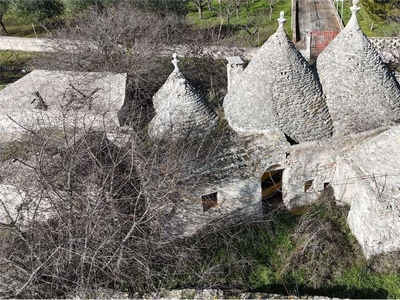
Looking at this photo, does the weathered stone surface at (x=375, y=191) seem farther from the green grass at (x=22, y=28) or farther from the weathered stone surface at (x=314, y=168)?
the green grass at (x=22, y=28)

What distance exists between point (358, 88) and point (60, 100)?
9.28 meters

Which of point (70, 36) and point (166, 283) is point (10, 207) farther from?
point (70, 36)

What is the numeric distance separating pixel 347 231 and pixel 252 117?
12.2ft

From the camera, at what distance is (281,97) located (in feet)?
Result: 30.3

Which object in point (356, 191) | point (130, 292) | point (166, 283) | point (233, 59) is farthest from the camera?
point (233, 59)

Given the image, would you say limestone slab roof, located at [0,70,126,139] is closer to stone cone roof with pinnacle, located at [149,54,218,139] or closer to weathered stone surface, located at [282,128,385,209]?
stone cone roof with pinnacle, located at [149,54,218,139]

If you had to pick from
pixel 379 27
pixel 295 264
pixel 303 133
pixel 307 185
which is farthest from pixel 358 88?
pixel 379 27

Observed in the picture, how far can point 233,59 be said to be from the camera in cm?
1120

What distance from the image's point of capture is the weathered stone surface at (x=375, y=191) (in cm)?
763

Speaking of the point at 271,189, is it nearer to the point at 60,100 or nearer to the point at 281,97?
the point at 281,97

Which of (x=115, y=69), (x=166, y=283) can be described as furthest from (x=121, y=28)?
(x=166, y=283)

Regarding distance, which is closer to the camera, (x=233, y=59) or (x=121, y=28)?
(x=233, y=59)

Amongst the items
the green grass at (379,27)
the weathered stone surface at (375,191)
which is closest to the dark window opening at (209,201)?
the weathered stone surface at (375,191)

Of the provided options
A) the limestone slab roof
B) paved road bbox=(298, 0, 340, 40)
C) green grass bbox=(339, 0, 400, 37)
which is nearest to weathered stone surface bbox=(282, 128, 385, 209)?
the limestone slab roof
